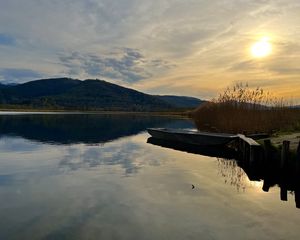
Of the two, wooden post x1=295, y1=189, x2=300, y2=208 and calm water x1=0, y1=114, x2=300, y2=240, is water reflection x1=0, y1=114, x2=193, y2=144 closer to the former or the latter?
calm water x1=0, y1=114, x2=300, y2=240

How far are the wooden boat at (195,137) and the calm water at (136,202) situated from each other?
424 cm

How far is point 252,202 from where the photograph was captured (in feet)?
33.7

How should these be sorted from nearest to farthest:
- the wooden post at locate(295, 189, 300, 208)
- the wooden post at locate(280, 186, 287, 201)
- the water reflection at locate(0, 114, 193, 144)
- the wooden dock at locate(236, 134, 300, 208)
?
the wooden post at locate(295, 189, 300, 208)
the wooden post at locate(280, 186, 287, 201)
the wooden dock at locate(236, 134, 300, 208)
the water reflection at locate(0, 114, 193, 144)

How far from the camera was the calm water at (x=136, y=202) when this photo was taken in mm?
7660

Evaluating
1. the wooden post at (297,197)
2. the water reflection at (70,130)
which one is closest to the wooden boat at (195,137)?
the water reflection at (70,130)

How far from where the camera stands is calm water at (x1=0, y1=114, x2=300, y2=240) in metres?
7.66

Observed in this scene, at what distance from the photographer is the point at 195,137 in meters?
23.9

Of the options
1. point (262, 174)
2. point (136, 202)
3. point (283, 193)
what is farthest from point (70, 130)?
point (283, 193)

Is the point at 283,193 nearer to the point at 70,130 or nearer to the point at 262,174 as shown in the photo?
the point at 262,174

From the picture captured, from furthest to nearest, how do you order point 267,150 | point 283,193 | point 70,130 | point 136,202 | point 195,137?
point 70,130, point 195,137, point 267,150, point 283,193, point 136,202

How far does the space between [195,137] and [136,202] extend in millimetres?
14353

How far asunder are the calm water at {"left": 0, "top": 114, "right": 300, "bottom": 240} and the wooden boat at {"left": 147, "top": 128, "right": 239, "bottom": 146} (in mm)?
4238

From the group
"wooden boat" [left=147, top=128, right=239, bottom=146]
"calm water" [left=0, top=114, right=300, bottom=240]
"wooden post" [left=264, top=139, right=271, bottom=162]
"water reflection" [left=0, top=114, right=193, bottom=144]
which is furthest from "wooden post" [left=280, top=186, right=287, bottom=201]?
"water reflection" [left=0, top=114, right=193, bottom=144]

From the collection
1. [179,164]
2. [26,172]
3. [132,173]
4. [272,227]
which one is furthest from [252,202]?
[26,172]
